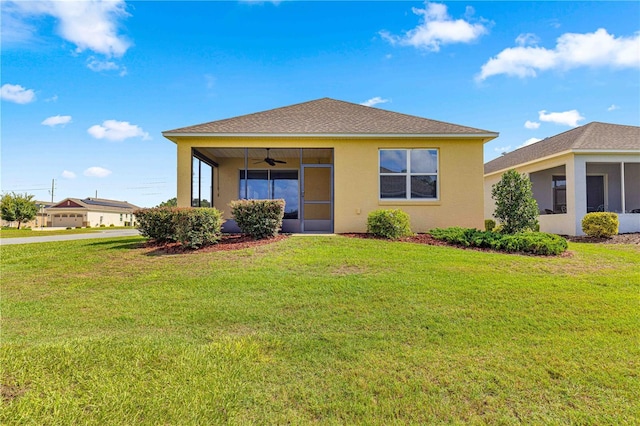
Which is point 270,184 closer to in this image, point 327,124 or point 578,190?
point 327,124

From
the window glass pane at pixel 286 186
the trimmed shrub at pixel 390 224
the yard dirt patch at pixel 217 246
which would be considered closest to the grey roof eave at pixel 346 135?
the trimmed shrub at pixel 390 224

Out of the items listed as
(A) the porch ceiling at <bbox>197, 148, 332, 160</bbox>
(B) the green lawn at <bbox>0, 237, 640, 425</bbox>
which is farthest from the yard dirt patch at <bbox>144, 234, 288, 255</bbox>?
(A) the porch ceiling at <bbox>197, 148, 332, 160</bbox>

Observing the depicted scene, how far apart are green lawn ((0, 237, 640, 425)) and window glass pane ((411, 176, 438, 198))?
5.13 metres

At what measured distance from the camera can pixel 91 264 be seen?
303 inches

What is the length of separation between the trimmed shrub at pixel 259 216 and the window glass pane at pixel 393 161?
4.45 m

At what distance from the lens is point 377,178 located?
39.4ft

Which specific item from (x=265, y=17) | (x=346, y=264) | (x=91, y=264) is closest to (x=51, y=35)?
(x=265, y=17)

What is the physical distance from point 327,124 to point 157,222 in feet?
Answer: 22.5

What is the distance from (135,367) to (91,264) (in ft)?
18.1

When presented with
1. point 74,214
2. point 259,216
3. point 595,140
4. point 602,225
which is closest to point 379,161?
point 259,216

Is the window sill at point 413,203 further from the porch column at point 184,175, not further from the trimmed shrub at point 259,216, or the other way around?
the porch column at point 184,175

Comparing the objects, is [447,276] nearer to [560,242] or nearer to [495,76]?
[560,242]

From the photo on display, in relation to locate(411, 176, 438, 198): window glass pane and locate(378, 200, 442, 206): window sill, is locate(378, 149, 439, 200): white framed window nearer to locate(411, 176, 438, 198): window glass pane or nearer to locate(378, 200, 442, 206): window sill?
locate(411, 176, 438, 198): window glass pane

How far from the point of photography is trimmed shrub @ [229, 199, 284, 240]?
31.9 ft
